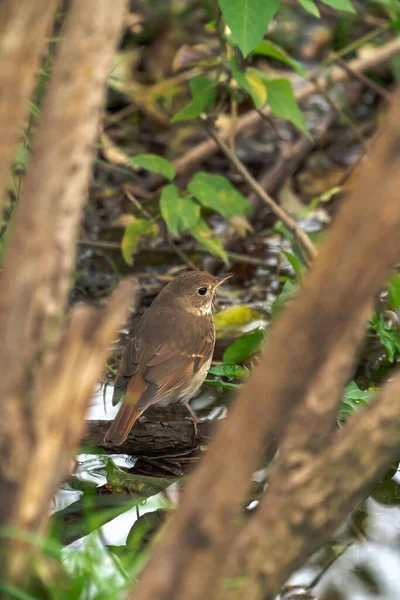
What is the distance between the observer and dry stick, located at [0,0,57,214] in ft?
7.69

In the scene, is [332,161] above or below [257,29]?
below

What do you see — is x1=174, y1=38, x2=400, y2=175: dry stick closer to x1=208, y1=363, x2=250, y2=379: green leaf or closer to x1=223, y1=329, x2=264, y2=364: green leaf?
x1=223, y1=329, x2=264, y2=364: green leaf

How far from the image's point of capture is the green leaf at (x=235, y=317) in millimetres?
6098

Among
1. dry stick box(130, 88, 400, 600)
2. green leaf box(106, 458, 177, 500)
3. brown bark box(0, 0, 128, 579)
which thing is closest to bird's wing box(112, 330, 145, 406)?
green leaf box(106, 458, 177, 500)

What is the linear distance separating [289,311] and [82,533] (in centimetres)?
184

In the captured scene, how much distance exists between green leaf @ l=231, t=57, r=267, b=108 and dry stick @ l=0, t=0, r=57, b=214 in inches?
115

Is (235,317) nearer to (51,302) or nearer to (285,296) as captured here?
(285,296)

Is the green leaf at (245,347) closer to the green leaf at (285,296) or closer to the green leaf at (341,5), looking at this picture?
the green leaf at (285,296)

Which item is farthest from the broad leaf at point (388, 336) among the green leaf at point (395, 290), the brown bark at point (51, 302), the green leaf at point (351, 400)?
the brown bark at point (51, 302)

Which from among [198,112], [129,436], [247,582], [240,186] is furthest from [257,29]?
[240,186]

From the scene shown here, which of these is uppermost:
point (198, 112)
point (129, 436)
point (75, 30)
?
point (75, 30)

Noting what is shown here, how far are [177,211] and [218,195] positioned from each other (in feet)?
1.00

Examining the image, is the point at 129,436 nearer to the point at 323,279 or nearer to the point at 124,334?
the point at 124,334

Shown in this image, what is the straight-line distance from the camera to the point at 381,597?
11.8 feet
